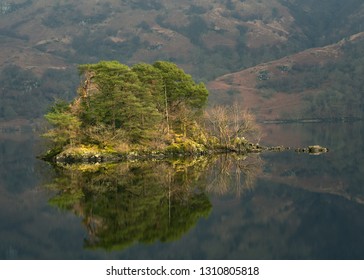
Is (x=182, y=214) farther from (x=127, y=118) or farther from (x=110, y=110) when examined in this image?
(x=110, y=110)

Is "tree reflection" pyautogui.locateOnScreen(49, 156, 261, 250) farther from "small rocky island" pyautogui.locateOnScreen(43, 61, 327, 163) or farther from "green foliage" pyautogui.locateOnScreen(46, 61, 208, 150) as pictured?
"green foliage" pyautogui.locateOnScreen(46, 61, 208, 150)

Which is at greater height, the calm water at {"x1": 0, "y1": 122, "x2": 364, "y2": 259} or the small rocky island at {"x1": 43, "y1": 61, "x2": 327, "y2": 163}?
the small rocky island at {"x1": 43, "y1": 61, "x2": 327, "y2": 163}

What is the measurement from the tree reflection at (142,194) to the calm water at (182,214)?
0.40 ft

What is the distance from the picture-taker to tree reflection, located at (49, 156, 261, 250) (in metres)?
42.3

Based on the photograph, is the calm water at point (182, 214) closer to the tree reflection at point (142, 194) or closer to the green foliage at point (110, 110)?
the tree reflection at point (142, 194)

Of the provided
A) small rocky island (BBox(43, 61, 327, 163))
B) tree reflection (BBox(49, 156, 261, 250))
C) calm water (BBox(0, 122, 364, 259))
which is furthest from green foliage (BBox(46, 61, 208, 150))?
calm water (BBox(0, 122, 364, 259))

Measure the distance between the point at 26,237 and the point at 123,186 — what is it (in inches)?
856

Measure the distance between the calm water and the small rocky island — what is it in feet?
60.0

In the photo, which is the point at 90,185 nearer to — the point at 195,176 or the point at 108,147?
the point at 195,176

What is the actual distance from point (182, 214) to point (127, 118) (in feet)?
202

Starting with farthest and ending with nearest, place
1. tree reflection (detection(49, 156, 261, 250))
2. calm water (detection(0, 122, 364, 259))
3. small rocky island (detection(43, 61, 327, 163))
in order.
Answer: small rocky island (detection(43, 61, 327, 163)), tree reflection (detection(49, 156, 261, 250)), calm water (detection(0, 122, 364, 259))

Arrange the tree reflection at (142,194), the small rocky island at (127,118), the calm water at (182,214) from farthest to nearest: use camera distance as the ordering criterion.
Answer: the small rocky island at (127,118) → the tree reflection at (142,194) → the calm water at (182,214)

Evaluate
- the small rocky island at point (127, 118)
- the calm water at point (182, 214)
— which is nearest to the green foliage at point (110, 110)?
the small rocky island at point (127, 118)

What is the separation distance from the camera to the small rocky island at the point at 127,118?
341 feet
